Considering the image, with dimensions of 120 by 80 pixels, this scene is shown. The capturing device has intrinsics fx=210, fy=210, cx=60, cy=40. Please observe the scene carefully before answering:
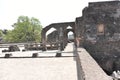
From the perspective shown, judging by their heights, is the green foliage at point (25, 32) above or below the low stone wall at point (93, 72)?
above

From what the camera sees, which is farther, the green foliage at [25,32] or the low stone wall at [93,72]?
the green foliage at [25,32]

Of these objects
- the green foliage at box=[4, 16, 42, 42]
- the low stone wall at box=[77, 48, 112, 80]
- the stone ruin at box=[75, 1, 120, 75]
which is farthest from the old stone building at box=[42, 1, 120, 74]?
the green foliage at box=[4, 16, 42, 42]

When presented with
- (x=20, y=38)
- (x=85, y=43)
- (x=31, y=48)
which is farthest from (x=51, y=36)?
(x=85, y=43)

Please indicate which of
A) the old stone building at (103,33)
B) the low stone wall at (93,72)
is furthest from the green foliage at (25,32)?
the low stone wall at (93,72)

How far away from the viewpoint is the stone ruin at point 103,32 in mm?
17234

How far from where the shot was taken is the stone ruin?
17.2m

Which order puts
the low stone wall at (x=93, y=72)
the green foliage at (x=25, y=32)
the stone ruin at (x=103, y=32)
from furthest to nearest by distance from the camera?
the green foliage at (x=25, y=32) → the stone ruin at (x=103, y=32) → the low stone wall at (x=93, y=72)

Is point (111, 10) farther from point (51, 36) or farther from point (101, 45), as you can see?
point (51, 36)

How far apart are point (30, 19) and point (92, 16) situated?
3154 cm

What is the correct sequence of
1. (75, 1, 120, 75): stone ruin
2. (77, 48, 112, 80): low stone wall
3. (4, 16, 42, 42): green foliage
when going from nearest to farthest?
(77, 48, 112, 80): low stone wall → (75, 1, 120, 75): stone ruin → (4, 16, 42, 42): green foliage

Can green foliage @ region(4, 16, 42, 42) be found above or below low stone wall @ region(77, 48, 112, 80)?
above

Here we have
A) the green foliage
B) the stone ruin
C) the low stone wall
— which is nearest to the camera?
the low stone wall

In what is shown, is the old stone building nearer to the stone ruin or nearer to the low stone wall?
the stone ruin

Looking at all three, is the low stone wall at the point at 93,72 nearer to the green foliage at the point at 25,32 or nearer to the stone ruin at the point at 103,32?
the stone ruin at the point at 103,32
